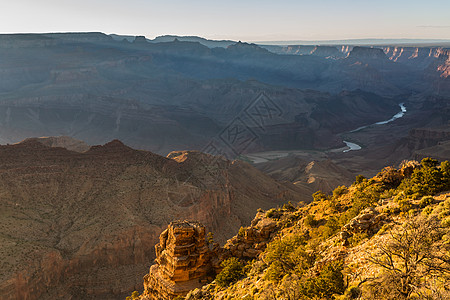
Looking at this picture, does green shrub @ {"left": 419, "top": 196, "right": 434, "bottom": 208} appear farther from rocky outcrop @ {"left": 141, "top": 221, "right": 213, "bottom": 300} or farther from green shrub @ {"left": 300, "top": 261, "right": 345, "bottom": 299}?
rocky outcrop @ {"left": 141, "top": 221, "right": 213, "bottom": 300}

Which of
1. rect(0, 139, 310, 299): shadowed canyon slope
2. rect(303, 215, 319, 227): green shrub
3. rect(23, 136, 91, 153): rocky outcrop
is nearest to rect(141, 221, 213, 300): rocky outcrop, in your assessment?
rect(303, 215, 319, 227): green shrub

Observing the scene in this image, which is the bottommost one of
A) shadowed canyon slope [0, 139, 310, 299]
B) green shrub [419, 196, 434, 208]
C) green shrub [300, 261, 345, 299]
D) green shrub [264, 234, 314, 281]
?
shadowed canyon slope [0, 139, 310, 299]

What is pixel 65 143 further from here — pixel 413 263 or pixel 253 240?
pixel 413 263

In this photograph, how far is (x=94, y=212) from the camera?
51938mm

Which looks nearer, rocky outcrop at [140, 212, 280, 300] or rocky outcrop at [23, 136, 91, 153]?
rocky outcrop at [140, 212, 280, 300]

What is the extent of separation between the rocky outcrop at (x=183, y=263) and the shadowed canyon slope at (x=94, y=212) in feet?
79.5

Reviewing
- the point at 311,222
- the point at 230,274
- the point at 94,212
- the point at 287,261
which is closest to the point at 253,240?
the point at 230,274

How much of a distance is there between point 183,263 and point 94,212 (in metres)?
32.7

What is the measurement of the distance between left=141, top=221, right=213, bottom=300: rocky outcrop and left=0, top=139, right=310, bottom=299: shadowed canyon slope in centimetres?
2423

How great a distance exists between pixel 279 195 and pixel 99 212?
3992 cm

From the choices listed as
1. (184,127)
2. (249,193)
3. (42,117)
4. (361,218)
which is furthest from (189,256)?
(42,117)

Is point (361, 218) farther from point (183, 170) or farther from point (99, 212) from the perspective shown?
point (183, 170)

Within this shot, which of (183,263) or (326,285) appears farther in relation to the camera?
(183,263)

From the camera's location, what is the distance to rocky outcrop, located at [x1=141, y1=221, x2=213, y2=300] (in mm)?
24203
